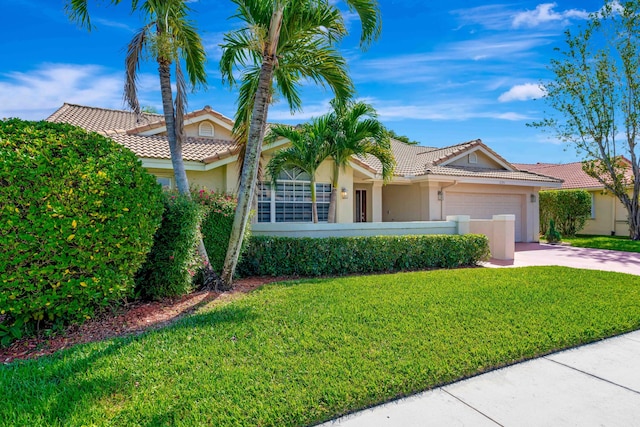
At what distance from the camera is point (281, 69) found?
829 centimetres

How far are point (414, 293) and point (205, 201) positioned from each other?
505 centimetres

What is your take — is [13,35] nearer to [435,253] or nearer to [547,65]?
[435,253]

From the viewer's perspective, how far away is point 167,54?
7184mm

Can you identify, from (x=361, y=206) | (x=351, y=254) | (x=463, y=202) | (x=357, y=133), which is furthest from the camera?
(x=361, y=206)

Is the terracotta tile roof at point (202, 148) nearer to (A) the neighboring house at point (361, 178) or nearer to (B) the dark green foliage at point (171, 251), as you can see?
(A) the neighboring house at point (361, 178)

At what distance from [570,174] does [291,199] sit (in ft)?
78.9

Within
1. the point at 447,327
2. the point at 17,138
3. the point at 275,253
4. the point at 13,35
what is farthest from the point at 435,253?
the point at 13,35

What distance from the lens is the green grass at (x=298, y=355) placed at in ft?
10.5

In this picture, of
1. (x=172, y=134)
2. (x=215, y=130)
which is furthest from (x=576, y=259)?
(x=215, y=130)

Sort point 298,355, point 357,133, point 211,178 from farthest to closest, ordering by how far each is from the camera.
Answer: point 211,178 → point 357,133 → point 298,355

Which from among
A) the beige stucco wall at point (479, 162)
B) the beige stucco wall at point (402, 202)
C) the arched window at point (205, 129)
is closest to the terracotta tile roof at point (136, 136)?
the arched window at point (205, 129)

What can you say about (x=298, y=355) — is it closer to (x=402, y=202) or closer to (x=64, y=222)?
(x=64, y=222)

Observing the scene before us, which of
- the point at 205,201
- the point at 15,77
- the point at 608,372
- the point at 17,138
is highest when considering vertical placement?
the point at 15,77

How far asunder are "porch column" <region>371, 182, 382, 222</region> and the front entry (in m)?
2.03
